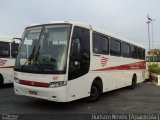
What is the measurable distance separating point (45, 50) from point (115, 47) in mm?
5337

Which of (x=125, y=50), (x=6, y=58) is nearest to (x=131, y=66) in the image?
(x=125, y=50)

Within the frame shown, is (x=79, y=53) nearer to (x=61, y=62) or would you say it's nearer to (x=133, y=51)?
(x=61, y=62)

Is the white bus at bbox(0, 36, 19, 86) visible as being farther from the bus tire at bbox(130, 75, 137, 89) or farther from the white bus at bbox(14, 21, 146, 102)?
the bus tire at bbox(130, 75, 137, 89)

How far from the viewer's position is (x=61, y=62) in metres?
9.45

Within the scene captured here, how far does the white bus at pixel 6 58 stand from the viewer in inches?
632

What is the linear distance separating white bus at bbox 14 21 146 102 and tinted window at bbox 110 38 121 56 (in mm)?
1252

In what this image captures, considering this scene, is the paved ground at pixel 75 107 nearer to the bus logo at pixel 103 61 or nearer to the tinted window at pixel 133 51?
the bus logo at pixel 103 61

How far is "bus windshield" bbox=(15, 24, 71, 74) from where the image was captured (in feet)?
31.2

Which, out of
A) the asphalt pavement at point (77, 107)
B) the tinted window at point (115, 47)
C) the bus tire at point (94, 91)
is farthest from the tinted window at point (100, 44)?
the asphalt pavement at point (77, 107)

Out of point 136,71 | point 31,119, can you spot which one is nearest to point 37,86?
point 31,119

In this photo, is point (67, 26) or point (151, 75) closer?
point (67, 26)

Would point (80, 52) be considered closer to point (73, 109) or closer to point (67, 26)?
point (67, 26)

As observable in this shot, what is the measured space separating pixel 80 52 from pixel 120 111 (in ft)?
8.36

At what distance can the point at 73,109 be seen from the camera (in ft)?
34.2
